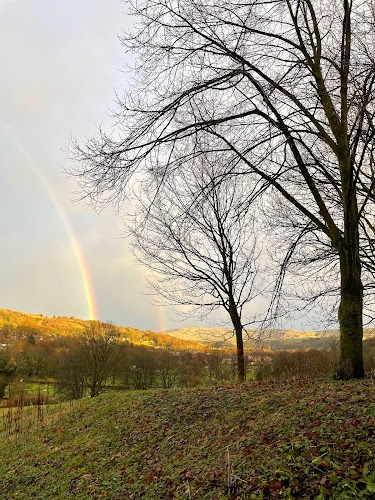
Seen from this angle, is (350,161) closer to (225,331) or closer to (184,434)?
(184,434)

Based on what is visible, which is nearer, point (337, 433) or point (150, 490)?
point (337, 433)

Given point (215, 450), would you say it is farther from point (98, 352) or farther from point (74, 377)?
point (74, 377)

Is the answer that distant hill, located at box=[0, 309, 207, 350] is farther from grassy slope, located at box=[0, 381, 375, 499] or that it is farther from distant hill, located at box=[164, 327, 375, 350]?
grassy slope, located at box=[0, 381, 375, 499]

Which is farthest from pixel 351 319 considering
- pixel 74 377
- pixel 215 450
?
pixel 74 377

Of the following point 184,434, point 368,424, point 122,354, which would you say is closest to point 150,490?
point 184,434

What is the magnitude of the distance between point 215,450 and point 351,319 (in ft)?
11.8

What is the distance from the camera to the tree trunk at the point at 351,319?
6824 mm

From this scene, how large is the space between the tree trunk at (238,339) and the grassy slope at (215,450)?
3.64m

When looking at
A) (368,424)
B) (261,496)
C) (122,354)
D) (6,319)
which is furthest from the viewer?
(6,319)

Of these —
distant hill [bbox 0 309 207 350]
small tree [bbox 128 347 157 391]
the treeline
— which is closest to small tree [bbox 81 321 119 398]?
the treeline

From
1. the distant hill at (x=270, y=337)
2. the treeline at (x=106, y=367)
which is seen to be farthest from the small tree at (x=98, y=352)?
the distant hill at (x=270, y=337)

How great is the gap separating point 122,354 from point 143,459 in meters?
33.5

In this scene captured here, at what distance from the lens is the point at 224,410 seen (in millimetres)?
6258

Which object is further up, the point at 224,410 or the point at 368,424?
the point at 368,424
